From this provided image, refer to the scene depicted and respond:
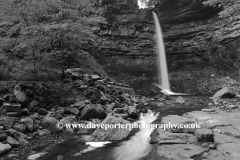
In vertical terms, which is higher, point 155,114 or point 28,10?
point 28,10

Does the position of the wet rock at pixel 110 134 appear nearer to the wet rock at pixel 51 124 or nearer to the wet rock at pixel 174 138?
the wet rock at pixel 174 138

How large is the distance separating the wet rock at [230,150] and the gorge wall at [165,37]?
2181 centimetres

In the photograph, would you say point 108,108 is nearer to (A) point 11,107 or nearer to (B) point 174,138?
(A) point 11,107

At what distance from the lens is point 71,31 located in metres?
10.7

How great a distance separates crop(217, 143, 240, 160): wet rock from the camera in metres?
4.75

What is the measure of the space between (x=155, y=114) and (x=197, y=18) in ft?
72.6

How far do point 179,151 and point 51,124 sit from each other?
496 cm

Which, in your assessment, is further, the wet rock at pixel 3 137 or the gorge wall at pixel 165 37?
the gorge wall at pixel 165 37

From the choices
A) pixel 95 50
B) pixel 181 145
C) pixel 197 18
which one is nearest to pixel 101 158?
pixel 181 145

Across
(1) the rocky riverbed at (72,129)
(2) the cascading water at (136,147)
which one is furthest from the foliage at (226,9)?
(2) the cascading water at (136,147)

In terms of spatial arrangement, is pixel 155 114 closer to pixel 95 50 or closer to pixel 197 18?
pixel 95 50

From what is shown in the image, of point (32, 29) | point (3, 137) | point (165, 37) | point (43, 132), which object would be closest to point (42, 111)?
point (43, 132)

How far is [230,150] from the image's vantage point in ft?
16.6

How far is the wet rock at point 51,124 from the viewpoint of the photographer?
290 inches
